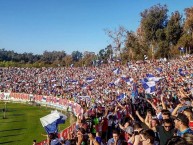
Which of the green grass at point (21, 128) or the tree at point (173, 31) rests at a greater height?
the tree at point (173, 31)

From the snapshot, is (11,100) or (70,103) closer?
(70,103)

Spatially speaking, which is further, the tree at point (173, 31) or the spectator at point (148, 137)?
the tree at point (173, 31)

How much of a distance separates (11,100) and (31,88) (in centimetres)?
502

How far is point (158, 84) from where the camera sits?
31.6 metres

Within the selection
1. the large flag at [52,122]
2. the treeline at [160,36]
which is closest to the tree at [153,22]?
the treeline at [160,36]

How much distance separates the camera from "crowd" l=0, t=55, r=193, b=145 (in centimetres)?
819

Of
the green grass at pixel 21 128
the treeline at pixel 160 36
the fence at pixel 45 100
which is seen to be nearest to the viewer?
the green grass at pixel 21 128

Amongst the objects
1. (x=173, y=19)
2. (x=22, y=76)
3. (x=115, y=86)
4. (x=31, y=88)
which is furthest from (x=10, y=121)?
(x=173, y=19)

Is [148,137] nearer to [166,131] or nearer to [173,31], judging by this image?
[166,131]

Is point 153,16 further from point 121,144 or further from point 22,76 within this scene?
point 121,144

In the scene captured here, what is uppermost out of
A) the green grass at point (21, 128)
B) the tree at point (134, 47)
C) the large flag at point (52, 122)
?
the tree at point (134, 47)

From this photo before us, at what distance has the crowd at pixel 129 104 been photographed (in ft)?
26.9

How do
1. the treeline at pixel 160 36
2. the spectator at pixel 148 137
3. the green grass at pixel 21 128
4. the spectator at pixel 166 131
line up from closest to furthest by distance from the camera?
the spectator at pixel 148 137, the spectator at pixel 166 131, the green grass at pixel 21 128, the treeline at pixel 160 36

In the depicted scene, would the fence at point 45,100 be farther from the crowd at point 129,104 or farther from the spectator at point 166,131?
the spectator at point 166,131
